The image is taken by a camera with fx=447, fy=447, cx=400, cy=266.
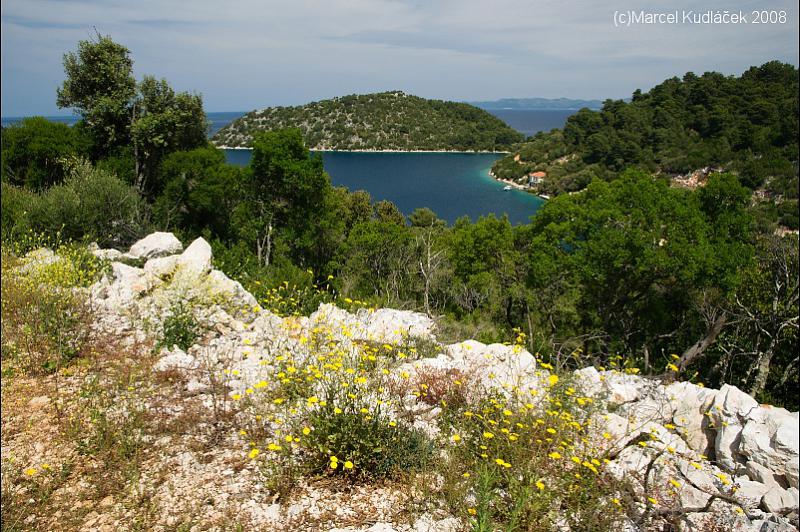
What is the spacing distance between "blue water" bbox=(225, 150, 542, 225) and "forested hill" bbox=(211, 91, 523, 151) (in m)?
7.89

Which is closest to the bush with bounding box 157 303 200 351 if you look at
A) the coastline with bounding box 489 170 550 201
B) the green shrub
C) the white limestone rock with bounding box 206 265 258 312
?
the white limestone rock with bounding box 206 265 258 312

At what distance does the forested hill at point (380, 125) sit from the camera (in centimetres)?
15100

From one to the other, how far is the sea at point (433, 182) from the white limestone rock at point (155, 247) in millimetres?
53945

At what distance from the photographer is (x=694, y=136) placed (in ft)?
262

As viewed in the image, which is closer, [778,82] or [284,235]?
[284,235]

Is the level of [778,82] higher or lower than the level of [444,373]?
higher

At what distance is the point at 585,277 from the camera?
614 inches

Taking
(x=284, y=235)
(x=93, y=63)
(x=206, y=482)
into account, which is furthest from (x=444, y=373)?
(x=93, y=63)

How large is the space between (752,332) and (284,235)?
63.9 ft

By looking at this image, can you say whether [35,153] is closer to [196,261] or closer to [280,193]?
[280,193]

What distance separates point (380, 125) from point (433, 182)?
60.3 metres

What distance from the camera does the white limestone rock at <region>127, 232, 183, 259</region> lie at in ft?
35.8

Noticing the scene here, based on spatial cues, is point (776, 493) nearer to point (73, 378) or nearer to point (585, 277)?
point (73, 378)

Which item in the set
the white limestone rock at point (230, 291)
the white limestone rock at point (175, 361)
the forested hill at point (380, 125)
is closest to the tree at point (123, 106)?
the white limestone rock at point (230, 291)
